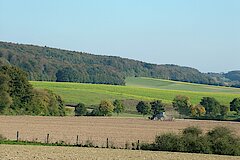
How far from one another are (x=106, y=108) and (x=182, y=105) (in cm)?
1766

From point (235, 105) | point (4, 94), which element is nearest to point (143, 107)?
point (235, 105)

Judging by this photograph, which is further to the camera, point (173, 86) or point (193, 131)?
point (173, 86)

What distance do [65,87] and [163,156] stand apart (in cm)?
9509

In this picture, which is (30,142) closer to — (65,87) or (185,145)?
(185,145)

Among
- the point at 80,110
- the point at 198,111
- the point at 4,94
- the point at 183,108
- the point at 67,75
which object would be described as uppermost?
the point at 67,75

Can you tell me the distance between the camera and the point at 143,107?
4058 inches

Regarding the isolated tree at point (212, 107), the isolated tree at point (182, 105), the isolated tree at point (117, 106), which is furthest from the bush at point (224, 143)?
the isolated tree at point (182, 105)

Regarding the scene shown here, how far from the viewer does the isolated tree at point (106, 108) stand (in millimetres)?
98344

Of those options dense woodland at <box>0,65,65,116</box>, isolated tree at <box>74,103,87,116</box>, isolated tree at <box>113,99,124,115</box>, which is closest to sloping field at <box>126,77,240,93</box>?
isolated tree at <box>113,99,124,115</box>

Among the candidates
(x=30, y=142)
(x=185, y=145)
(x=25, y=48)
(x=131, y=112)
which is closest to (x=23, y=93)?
(x=131, y=112)

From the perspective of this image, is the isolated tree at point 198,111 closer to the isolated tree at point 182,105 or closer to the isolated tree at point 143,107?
the isolated tree at point 182,105

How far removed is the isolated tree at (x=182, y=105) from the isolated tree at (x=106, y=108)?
1595 cm

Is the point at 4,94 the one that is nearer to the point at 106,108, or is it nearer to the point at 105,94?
the point at 106,108

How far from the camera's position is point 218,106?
108125mm
